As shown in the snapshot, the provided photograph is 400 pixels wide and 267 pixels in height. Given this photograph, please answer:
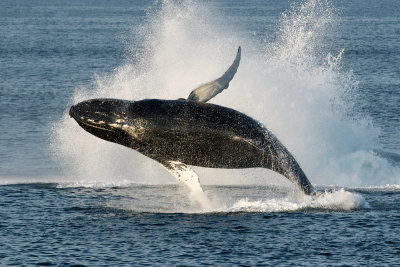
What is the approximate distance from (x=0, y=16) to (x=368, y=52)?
112m

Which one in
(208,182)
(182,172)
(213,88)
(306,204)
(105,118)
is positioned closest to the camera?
(105,118)

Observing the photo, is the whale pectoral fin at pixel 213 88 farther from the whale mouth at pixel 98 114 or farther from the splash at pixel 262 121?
the splash at pixel 262 121

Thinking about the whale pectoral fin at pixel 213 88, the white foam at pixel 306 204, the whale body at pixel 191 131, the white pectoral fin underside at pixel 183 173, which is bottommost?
the white foam at pixel 306 204

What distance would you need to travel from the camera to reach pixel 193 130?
27297 mm

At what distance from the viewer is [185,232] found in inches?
1133

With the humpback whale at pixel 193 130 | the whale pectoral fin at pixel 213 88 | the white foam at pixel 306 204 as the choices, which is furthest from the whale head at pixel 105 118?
the white foam at pixel 306 204

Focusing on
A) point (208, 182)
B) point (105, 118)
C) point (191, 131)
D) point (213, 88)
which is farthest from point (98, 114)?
point (208, 182)

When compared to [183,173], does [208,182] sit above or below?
above

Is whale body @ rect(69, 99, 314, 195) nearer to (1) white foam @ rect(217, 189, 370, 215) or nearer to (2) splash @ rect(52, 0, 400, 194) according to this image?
(1) white foam @ rect(217, 189, 370, 215)

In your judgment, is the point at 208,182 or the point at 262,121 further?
the point at 262,121

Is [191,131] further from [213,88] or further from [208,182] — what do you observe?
[208,182]

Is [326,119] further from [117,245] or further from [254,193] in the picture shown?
[117,245]

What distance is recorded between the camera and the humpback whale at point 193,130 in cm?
2725

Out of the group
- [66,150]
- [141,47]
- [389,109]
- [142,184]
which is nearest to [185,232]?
[142,184]
